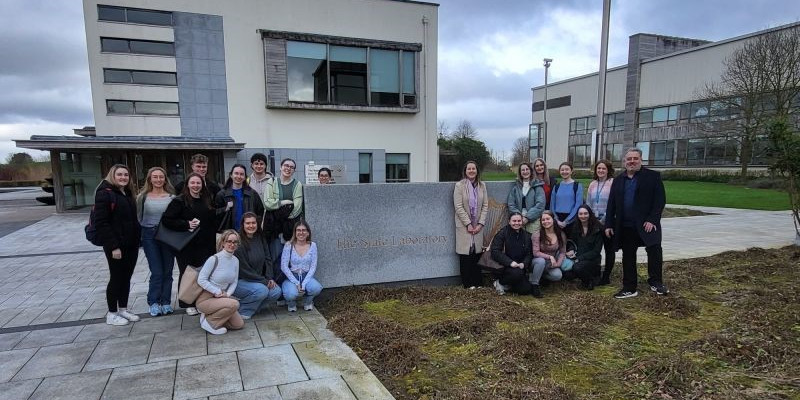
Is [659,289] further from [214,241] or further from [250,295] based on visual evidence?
[214,241]

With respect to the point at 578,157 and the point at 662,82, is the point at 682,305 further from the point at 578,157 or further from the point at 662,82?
the point at 578,157

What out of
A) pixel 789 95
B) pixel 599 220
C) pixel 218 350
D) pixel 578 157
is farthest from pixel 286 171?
pixel 578 157

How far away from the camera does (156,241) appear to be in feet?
15.6

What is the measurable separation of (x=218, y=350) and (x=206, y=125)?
14930 mm

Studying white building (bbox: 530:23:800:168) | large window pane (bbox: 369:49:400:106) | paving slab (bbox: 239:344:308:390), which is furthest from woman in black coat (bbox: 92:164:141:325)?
white building (bbox: 530:23:800:168)

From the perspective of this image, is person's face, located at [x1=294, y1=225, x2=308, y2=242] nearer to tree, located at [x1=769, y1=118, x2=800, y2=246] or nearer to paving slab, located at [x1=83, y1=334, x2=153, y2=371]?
paving slab, located at [x1=83, y1=334, x2=153, y2=371]

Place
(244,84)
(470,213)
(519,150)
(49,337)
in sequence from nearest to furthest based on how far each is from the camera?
1. (49,337)
2. (470,213)
3. (244,84)
4. (519,150)

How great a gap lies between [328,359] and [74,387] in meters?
1.90

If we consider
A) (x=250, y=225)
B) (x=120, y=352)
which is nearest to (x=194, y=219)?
(x=250, y=225)

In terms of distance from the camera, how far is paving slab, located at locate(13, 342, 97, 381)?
3.45 metres

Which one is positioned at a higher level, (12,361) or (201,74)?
(201,74)

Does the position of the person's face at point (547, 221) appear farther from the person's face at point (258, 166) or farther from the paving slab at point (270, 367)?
the person's face at point (258, 166)

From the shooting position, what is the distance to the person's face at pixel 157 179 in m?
4.78

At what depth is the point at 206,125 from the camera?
16.8 meters
